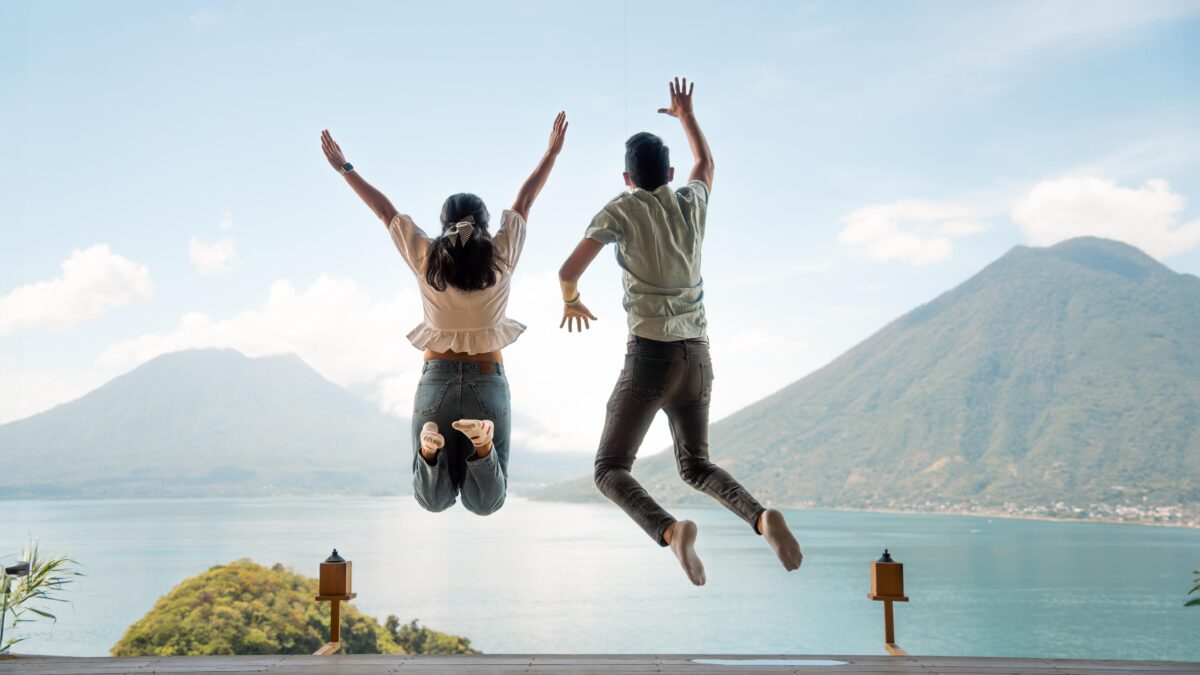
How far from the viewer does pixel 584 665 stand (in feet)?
10.7

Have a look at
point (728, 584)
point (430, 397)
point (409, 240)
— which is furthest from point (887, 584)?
point (728, 584)

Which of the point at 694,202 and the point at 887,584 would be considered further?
the point at 887,584

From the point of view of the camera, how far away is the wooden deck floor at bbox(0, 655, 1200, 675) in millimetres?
3189

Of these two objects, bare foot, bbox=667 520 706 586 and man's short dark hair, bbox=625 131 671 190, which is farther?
man's short dark hair, bbox=625 131 671 190

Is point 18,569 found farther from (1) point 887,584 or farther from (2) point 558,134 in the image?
(1) point 887,584

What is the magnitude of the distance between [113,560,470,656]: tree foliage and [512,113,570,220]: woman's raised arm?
24188mm

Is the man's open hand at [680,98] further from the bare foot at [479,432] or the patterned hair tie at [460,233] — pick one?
the bare foot at [479,432]

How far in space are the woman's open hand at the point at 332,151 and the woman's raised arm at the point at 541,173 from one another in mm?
681

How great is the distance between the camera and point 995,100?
93.1 meters

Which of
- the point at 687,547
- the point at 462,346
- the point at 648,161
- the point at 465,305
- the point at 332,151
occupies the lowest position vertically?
the point at 687,547

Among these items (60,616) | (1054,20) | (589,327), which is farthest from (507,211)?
(1054,20)

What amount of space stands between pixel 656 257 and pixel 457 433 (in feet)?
2.74

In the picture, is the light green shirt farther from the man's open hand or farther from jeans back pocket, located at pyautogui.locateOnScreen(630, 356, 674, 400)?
the man's open hand

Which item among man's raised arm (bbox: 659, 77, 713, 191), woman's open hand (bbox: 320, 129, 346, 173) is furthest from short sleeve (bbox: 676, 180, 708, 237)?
woman's open hand (bbox: 320, 129, 346, 173)
